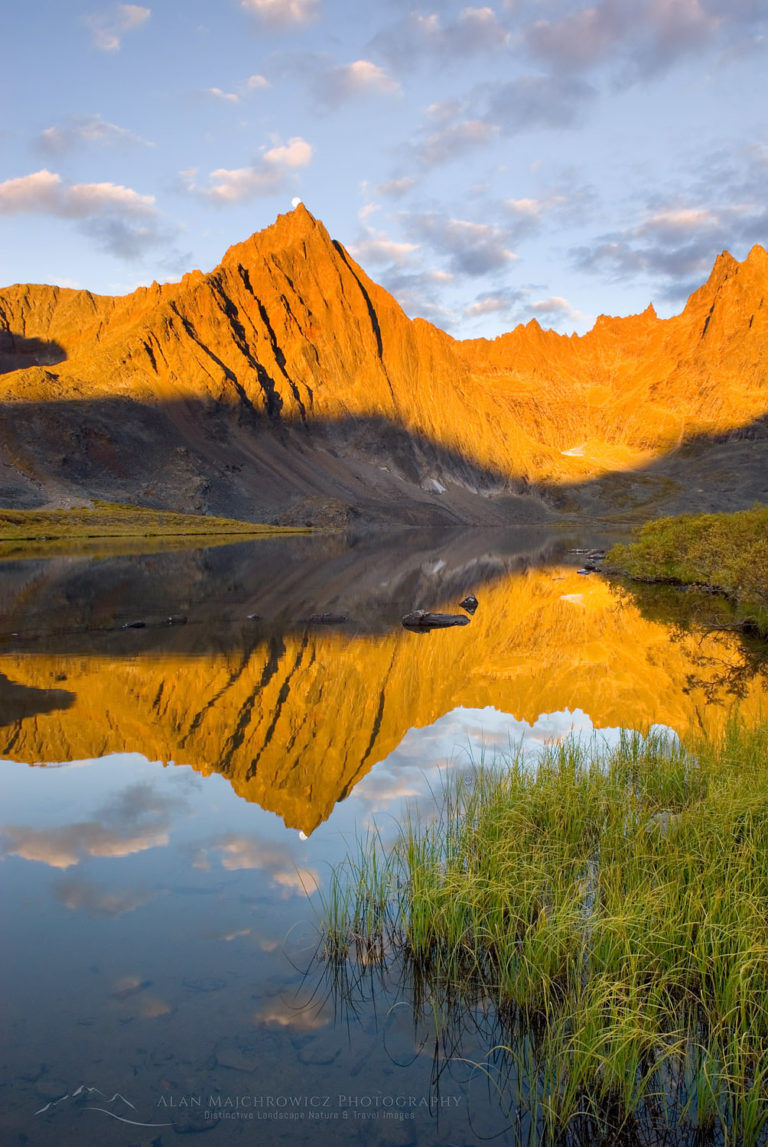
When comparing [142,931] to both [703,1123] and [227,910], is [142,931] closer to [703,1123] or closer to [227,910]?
[227,910]

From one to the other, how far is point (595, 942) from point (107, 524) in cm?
11302

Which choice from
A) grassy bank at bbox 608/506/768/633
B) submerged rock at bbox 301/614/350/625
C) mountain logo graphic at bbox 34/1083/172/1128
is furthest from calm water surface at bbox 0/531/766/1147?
grassy bank at bbox 608/506/768/633

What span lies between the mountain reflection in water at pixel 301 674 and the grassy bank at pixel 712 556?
9.03 ft

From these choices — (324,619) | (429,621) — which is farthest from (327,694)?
(429,621)

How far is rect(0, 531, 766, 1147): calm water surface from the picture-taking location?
21.4ft

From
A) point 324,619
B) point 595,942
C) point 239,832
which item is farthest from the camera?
point 324,619

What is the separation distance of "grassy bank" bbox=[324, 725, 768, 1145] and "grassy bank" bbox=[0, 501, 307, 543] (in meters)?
88.3

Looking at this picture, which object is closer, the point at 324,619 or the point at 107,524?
the point at 324,619

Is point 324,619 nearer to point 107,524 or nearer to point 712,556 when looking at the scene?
point 712,556

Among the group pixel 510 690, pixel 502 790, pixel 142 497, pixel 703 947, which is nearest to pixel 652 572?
pixel 510 690

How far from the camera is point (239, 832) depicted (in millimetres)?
11852

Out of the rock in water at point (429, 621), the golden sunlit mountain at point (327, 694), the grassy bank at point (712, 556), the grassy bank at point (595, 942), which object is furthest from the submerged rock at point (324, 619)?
the grassy bank at point (595, 942)

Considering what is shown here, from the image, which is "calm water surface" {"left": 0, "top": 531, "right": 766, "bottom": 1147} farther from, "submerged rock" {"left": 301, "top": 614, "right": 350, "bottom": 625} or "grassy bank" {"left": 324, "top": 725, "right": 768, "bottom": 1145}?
"submerged rock" {"left": 301, "top": 614, "right": 350, "bottom": 625}

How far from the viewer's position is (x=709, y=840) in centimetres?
917
